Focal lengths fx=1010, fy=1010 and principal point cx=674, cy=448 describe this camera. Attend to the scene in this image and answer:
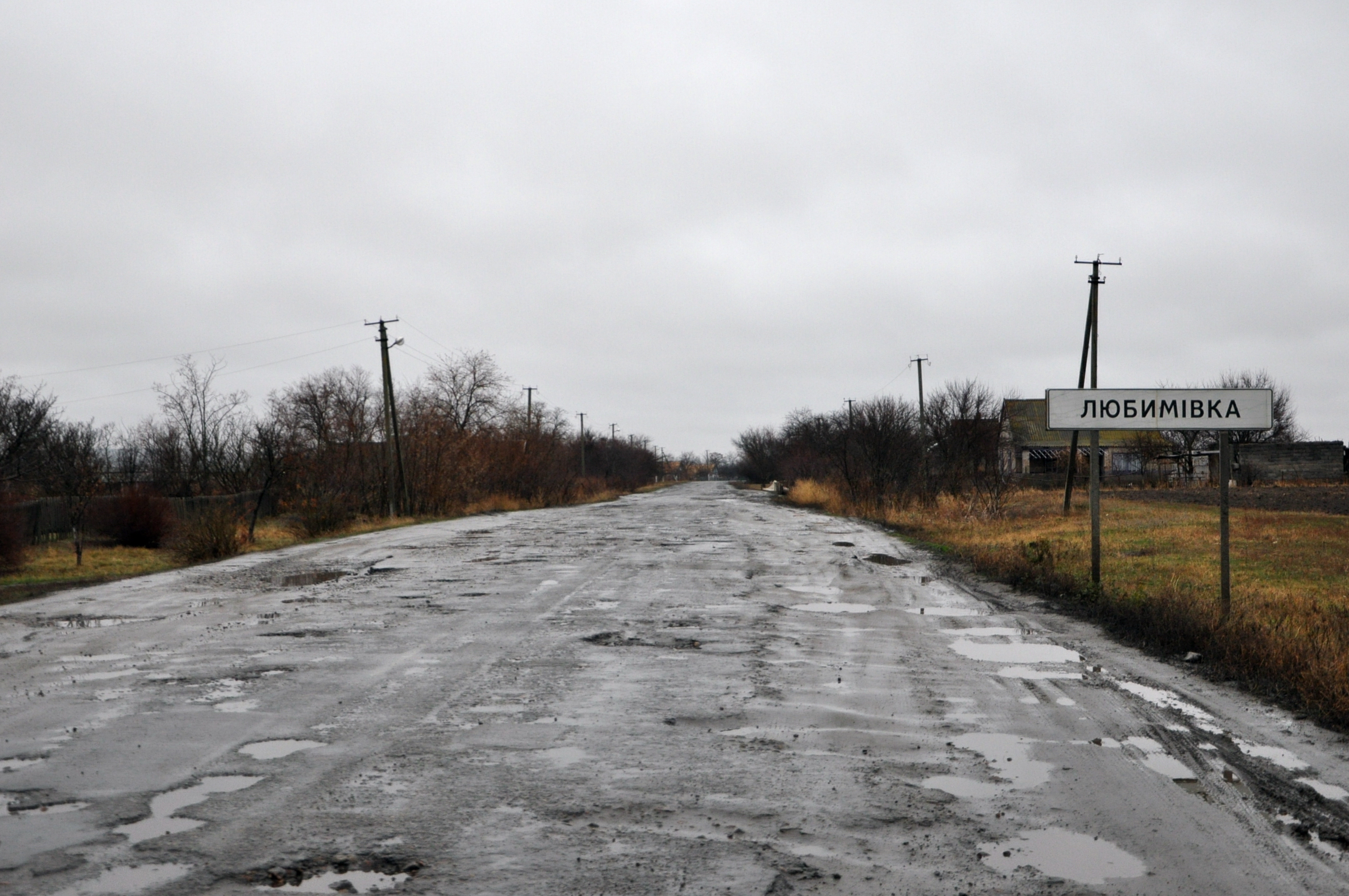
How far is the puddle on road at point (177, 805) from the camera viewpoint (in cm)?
417

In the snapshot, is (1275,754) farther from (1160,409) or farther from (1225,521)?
(1160,409)

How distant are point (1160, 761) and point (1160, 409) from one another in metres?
6.37

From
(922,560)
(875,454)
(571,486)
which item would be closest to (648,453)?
(571,486)

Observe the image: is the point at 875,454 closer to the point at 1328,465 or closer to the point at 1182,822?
the point at 1328,465

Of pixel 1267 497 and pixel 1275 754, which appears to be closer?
pixel 1275 754

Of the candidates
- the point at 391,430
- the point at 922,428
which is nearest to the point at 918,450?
the point at 922,428

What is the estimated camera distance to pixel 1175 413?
10.6 meters

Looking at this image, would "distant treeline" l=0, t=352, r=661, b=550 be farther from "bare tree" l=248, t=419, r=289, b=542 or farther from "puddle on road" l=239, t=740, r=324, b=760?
"puddle on road" l=239, t=740, r=324, b=760

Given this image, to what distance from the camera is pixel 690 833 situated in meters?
4.16

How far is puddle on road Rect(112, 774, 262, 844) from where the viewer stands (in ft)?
13.7

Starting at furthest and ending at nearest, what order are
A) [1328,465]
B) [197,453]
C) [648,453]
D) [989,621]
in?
[648,453] < [197,453] < [1328,465] < [989,621]

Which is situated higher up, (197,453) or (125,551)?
(197,453)

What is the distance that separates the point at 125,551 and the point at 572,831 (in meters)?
31.8

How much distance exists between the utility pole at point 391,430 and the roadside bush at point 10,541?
13.1 m
